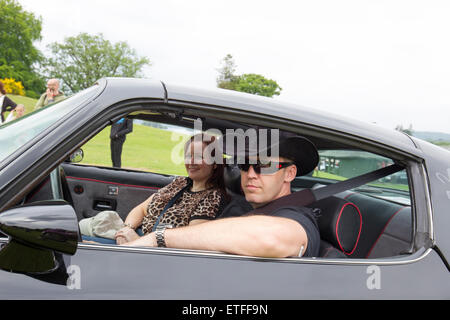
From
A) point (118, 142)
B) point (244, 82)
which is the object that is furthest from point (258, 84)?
point (118, 142)

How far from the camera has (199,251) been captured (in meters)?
1.31

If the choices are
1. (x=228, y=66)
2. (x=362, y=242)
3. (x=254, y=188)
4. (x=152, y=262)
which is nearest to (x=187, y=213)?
(x=254, y=188)

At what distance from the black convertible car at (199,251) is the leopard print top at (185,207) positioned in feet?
2.69

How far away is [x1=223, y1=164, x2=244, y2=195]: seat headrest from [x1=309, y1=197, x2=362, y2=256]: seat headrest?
0.76 metres

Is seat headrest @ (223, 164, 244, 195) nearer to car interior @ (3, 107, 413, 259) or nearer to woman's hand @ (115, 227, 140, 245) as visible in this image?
car interior @ (3, 107, 413, 259)

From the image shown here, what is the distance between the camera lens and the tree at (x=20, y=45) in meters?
45.9

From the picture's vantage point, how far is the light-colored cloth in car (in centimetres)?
247

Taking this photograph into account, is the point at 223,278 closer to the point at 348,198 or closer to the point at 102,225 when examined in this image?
the point at 348,198

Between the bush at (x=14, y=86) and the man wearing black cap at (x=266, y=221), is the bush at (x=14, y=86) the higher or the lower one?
the lower one

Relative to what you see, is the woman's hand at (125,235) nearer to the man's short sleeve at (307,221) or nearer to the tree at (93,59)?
the man's short sleeve at (307,221)

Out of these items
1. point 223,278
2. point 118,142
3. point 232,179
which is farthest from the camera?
point 118,142

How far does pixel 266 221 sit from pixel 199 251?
289 millimetres

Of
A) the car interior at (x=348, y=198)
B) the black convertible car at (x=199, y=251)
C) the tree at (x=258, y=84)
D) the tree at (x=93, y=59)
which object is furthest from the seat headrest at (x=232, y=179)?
the tree at (x=258, y=84)
